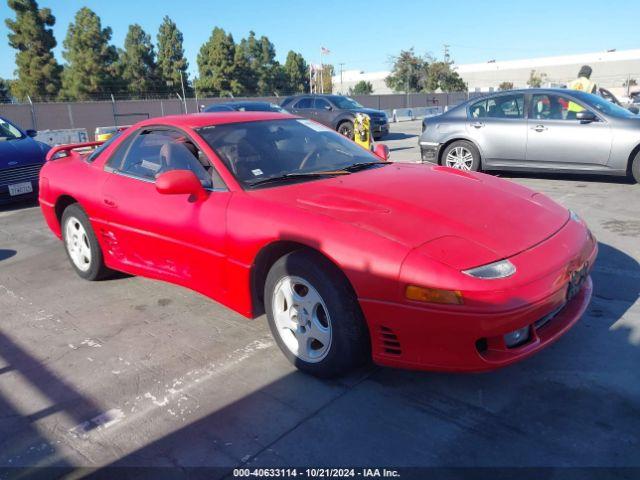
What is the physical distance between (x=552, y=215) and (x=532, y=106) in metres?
5.31

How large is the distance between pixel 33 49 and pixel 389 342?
38.7 metres

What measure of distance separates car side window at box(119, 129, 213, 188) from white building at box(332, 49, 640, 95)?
2689 inches

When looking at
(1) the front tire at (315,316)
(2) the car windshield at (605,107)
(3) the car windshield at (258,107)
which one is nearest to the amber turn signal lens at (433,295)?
(1) the front tire at (315,316)

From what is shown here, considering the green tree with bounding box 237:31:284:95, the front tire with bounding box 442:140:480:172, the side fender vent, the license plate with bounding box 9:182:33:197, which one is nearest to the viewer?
the side fender vent

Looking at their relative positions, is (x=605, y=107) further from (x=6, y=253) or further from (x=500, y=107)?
(x=6, y=253)

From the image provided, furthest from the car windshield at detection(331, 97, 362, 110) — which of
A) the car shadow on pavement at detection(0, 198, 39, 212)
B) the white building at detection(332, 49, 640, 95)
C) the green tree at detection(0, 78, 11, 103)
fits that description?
the white building at detection(332, 49, 640, 95)

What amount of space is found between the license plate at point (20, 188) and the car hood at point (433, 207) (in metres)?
6.02

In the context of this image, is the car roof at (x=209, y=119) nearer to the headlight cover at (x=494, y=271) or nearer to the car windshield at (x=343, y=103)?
the headlight cover at (x=494, y=271)

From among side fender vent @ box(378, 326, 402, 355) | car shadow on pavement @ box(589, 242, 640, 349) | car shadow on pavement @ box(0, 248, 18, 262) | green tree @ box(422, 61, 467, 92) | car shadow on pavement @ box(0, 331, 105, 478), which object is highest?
green tree @ box(422, 61, 467, 92)

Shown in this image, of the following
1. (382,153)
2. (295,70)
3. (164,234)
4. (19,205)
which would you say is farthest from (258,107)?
(295,70)

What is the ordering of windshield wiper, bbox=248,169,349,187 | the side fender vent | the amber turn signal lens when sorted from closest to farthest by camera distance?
the amber turn signal lens
the side fender vent
windshield wiper, bbox=248,169,349,187

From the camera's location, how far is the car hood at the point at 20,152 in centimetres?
756

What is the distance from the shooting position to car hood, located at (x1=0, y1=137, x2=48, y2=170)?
7.56 metres

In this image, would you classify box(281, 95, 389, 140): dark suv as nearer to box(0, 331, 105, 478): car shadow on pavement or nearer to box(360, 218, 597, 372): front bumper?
box(0, 331, 105, 478): car shadow on pavement
